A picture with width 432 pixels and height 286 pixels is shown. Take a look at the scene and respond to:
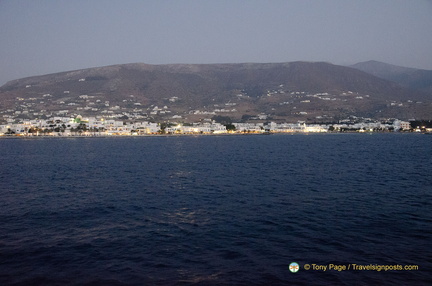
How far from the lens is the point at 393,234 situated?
14.1 m

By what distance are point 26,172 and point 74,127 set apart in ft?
408

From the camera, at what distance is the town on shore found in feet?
486

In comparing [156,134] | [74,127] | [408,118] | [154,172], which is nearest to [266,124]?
[156,134]

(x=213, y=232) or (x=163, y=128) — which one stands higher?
(x=163, y=128)

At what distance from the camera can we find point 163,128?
159250 millimetres

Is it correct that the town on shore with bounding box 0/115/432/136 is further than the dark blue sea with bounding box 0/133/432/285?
Yes

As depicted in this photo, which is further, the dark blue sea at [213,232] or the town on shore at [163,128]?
the town on shore at [163,128]

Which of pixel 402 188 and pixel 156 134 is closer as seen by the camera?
pixel 402 188

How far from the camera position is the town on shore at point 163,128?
486 feet

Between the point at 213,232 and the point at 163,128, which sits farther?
the point at 163,128

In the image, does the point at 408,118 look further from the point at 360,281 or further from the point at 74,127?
the point at 360,281

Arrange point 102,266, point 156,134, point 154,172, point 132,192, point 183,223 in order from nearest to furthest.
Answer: point 102,266, point 183,223, point 132,192, point 154,172, point 156,134

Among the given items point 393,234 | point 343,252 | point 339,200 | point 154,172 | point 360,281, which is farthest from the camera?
point 154,172

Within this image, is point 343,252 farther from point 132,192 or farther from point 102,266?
point 132,192
